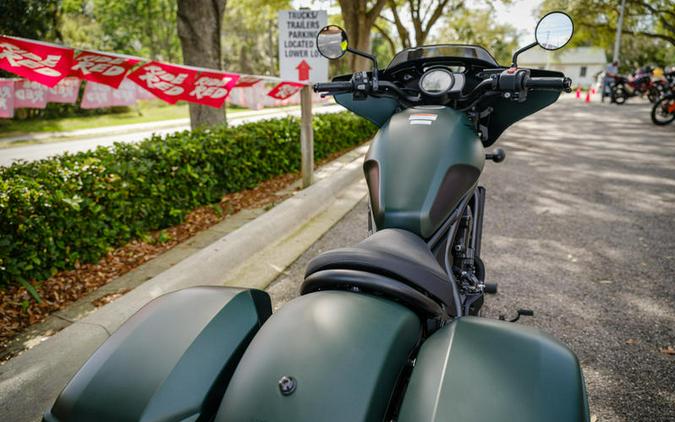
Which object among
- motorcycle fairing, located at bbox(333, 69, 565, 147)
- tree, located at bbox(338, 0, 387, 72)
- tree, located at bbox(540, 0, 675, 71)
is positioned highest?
tree, located at bbox(540, 0, 675, 71)

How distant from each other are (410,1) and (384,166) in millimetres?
22633

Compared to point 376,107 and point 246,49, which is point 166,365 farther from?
point 246,49

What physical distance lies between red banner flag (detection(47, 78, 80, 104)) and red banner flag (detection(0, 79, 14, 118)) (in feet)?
1.48

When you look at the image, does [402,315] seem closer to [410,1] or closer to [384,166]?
[384,166]

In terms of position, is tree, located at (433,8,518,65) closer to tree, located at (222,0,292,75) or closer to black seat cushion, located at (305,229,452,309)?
black seat cushion, located at (305,229,452,309)

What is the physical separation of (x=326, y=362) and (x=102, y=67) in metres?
3.49

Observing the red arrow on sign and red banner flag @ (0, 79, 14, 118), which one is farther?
the red arrow on sign

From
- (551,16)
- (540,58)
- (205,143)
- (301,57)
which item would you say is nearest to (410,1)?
(301,57)

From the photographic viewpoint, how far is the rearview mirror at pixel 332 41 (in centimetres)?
254

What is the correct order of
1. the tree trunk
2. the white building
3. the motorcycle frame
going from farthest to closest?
the white building, the tree trunk, the motorcycle frame

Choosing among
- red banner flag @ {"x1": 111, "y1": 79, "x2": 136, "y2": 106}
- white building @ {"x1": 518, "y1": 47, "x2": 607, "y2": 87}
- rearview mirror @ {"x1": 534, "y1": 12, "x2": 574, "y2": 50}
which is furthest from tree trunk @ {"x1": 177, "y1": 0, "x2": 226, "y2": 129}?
white building @ {"x1": 518, "y1": 47, "x2": 607, "y2": 87}

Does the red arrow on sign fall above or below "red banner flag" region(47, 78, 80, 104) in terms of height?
above

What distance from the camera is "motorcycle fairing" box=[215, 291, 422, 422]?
838 millimetres

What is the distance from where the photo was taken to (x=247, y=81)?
4.68 meters
